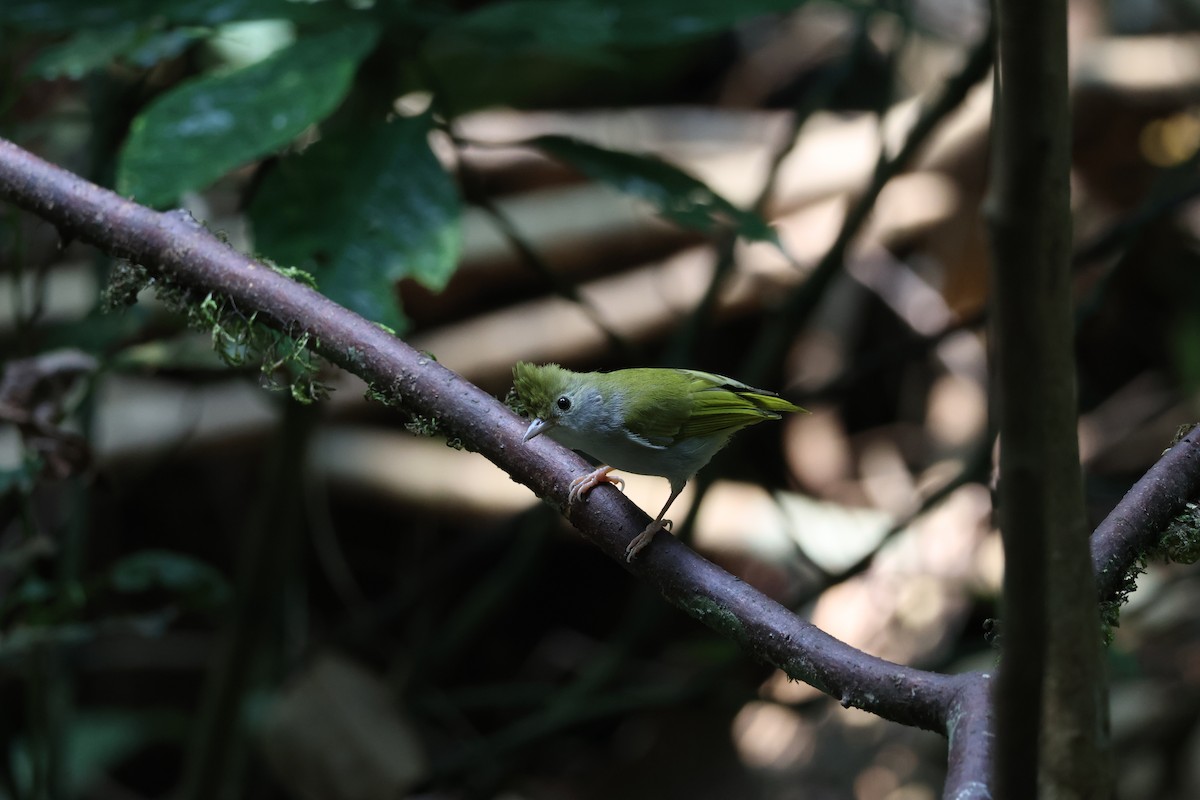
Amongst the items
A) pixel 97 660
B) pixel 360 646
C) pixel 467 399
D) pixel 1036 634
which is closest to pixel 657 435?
pixel 467 399

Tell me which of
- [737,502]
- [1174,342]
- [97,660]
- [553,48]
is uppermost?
[553,48]

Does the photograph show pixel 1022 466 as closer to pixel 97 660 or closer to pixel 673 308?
pixel 673 308

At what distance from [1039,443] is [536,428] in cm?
93

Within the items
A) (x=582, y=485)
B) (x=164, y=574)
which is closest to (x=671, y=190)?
(x=582, y=485)

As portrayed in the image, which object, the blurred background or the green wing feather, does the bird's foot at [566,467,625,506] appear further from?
the blurred background

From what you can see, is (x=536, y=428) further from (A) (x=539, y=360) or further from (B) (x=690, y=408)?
(A) (x=539, y=360)

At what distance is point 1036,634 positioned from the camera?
0.80m

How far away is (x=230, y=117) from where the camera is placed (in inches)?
79.5

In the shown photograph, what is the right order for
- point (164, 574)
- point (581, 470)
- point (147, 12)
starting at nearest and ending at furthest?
point (581, 470), point (147, 12), point (164, 574)

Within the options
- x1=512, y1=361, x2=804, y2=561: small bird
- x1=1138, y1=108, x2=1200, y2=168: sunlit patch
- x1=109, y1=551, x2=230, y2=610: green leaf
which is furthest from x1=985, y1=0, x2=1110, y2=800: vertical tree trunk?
x1=1138, y1=108, x2=1200, y2=168: sunlit patch

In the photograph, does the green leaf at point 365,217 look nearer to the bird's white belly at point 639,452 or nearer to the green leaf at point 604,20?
the green leaf at point 604,20

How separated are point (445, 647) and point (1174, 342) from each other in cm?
340

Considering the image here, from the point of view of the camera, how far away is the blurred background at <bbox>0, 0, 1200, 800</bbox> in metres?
2.29

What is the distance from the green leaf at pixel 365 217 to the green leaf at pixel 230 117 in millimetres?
135
